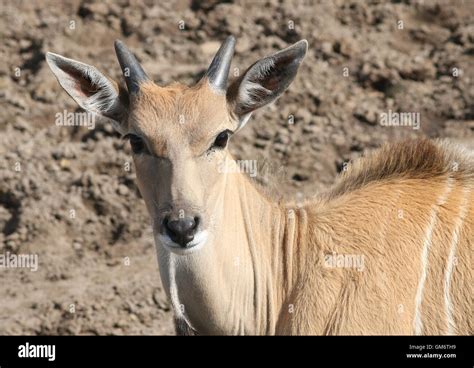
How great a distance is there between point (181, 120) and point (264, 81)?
2.02ft

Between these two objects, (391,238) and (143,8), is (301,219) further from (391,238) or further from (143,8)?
(143,8)

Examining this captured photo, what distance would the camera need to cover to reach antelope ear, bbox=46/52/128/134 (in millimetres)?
6797

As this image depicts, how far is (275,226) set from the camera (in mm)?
6926

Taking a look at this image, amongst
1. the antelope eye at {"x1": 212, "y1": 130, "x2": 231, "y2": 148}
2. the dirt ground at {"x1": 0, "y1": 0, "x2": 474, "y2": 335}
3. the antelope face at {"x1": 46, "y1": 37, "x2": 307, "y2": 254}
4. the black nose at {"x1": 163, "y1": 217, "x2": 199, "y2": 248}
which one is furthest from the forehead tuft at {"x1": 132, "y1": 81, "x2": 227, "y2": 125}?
the dirt ground at {"x1": 0, "y1": 0, "x2": 474, "y2": 335}

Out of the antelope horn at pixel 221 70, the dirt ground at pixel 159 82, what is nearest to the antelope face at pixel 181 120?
the antelope horn at pixel 221 70

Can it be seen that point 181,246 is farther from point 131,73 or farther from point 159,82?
point 159,82

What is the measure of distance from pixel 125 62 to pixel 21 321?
3.47 meters

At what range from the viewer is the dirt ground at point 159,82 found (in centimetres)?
989

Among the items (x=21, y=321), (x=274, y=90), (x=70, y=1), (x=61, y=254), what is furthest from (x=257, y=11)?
(x=274, y=90)

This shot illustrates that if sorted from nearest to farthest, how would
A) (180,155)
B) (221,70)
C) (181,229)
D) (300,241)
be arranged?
(181,229)
(180,155)
(221,70)
(300,241)

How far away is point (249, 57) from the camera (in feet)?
40.4

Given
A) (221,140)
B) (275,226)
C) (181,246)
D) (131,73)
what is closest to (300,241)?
(275,226)

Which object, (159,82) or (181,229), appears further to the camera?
(159,82)

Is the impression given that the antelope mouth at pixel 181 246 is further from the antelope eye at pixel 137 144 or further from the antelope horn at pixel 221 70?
the antelope horn at pixel 221 70
